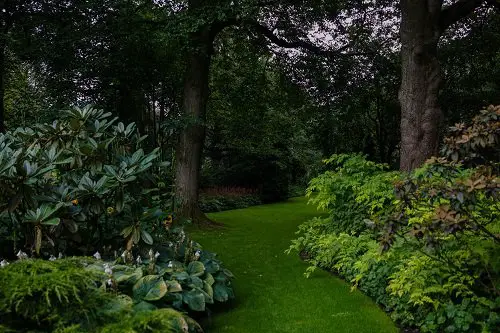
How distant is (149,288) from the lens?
3.89 m

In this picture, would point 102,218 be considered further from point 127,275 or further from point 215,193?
point 215,193

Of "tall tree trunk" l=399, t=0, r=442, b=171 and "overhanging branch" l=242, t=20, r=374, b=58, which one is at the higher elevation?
"overhanging branch" l=242, t=20, r=374, b=58

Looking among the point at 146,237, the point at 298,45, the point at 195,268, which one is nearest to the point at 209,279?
the point at 195,268

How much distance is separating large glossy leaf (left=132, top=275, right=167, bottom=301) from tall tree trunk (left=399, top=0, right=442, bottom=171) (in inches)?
185

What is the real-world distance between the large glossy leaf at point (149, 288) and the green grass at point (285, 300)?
0.70 meters

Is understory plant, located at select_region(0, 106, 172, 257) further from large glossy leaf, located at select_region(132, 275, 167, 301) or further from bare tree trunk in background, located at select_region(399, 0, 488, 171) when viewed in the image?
bare tree trunk in background, located at select_region(399, 0, 488, 171)

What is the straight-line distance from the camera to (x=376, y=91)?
47.2ft

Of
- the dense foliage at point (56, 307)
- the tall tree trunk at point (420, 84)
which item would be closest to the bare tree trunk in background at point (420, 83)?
the tall tree trunk at point (420, 84)

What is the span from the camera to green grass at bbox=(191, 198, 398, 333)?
4289mm

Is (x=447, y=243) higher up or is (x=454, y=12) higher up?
(x=454, y=12)

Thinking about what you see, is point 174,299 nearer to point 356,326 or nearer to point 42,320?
point 356,326

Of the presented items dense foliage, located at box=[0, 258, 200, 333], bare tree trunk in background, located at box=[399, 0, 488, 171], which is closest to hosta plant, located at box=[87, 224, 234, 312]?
dense foliage, located at box=[0, 258, 200, 333]

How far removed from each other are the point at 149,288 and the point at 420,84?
5463mm

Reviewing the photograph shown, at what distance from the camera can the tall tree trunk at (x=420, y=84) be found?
23.2ft
